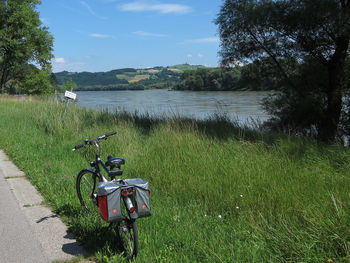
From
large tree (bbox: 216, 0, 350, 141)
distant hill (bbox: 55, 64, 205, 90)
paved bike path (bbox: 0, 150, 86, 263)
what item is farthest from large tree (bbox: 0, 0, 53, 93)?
distant hill (bbox: 55, 64, 205, 90)

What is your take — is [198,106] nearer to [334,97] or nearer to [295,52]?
[295,52]

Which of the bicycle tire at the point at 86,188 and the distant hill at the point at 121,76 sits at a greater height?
the distant hill at the point at 121,76

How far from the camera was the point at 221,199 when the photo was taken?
14.1ft

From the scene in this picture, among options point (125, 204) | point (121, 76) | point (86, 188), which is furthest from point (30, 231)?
point (121, 76)

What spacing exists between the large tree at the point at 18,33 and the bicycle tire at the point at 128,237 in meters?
40.0

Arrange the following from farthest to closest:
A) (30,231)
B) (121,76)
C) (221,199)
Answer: (121,76) → (221,199) → (30,231)

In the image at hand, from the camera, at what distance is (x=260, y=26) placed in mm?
12117

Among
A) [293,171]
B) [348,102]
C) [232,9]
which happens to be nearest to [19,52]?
[232,9]

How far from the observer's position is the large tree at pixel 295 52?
34.6ft

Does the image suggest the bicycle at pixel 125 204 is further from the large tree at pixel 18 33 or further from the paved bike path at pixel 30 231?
the large tree at pixel 18 33

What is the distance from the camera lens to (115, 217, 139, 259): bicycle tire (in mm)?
2959

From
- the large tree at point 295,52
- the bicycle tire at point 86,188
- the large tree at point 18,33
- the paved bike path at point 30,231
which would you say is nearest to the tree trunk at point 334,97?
the large tree at point 295,52

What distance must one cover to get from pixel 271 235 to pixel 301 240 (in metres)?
0.28

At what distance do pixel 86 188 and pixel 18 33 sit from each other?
4030 centimetres
